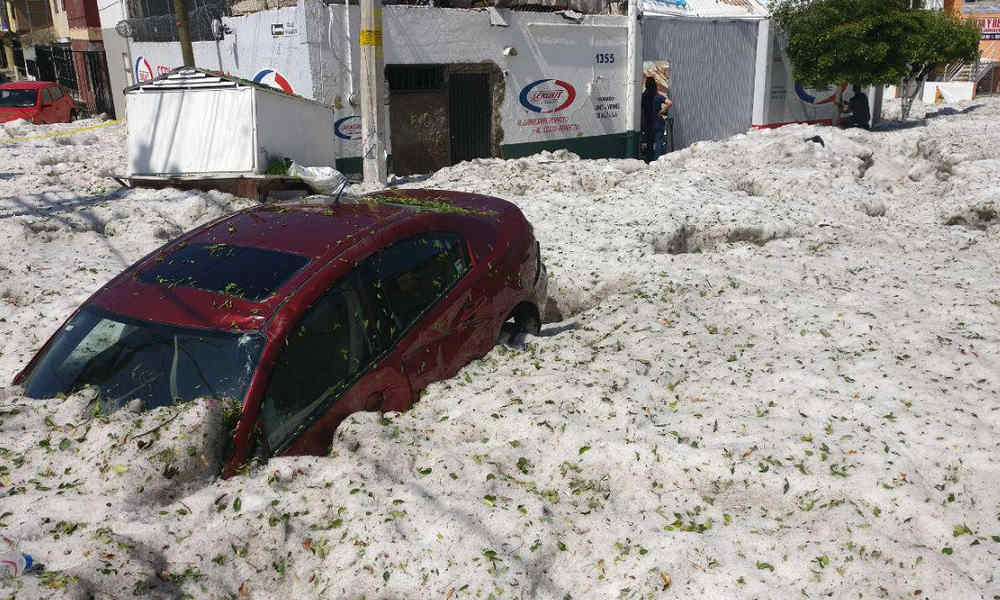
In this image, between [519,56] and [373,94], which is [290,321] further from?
[519,56]

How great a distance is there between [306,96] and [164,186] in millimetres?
3055

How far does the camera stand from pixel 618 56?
1820cm

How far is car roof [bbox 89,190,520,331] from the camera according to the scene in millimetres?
3949

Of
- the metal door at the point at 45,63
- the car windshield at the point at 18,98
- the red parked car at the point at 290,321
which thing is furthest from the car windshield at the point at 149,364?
the metal door at the point at 45,63

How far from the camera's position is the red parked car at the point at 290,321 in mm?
3826

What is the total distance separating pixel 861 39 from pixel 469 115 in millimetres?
9963

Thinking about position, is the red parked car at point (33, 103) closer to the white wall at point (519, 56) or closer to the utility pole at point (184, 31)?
the utility pole at point (184, 31)

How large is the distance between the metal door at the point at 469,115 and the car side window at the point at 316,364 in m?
12.1

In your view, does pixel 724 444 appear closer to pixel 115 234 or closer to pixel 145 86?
pixel 115 234

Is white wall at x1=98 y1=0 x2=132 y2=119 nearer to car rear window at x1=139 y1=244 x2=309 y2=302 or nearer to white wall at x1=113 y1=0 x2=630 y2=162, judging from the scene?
white wall at x1=113 y1=0 x2=630 y2=162

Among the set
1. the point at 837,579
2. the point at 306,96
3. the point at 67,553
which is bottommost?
the point at 837,579

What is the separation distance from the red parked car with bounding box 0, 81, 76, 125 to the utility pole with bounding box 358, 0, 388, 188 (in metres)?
14.7

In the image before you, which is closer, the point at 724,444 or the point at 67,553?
the point at 67,553

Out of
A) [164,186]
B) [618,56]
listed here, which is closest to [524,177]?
[164,186]
